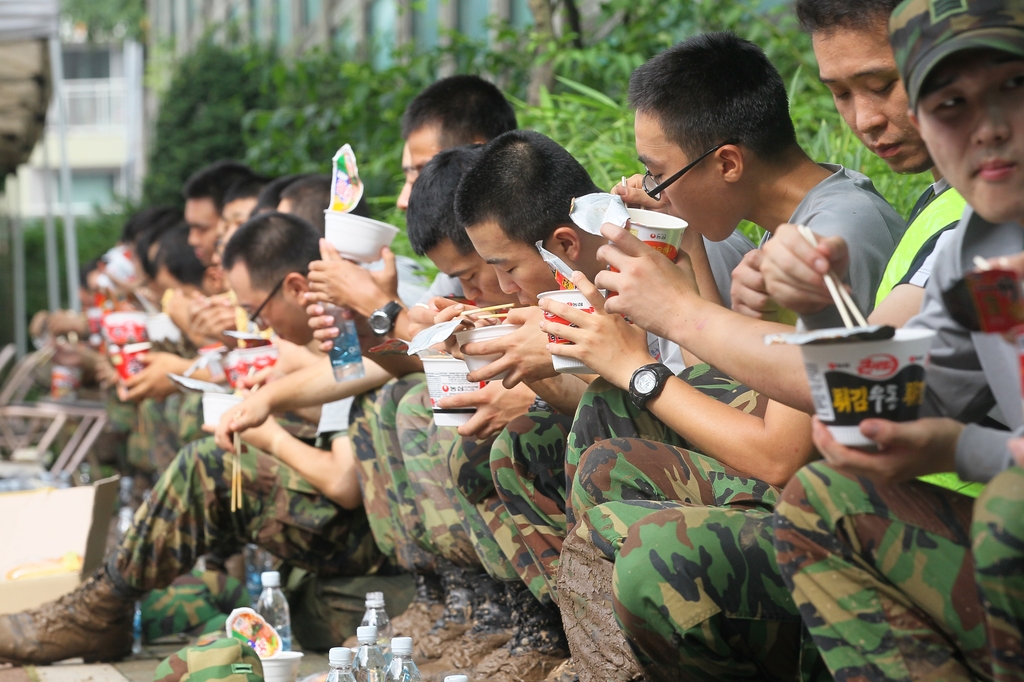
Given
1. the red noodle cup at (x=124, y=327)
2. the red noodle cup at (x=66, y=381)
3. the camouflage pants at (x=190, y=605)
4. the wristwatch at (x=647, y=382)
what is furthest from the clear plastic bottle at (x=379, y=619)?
the red noodle cup at (x=66, y=381)

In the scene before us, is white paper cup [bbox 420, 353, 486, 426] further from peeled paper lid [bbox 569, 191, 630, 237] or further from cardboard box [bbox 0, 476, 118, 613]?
cardboard box [bbox 0, 476, 118, 613]

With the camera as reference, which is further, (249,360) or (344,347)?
(249,360)

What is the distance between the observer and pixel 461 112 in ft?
15.0

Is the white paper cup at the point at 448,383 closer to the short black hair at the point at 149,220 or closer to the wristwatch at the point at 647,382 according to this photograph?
the wristwatch at the point at 647,382

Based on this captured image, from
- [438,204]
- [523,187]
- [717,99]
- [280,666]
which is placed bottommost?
[280,666]

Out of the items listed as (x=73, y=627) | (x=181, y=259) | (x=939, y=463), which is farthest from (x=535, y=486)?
(x=181, y=259)

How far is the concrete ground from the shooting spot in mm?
3922

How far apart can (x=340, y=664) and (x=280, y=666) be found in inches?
22.1

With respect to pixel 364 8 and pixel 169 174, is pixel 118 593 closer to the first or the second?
pixel 364 8

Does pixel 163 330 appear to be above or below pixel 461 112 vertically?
below

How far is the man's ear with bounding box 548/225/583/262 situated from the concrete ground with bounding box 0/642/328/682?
5.27ft

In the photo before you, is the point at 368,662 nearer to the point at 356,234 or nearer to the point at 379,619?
the point at 379,619

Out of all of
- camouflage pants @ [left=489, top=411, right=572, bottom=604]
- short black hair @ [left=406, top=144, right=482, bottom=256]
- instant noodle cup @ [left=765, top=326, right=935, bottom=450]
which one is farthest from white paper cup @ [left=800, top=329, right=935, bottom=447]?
short black hair @ [left=406, top=144, right=482, bottom=256]

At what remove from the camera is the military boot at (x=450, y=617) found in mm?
3514
